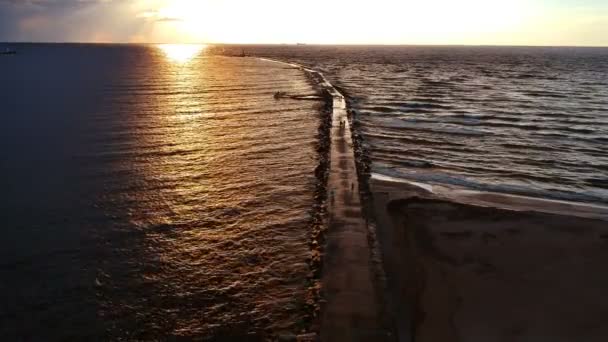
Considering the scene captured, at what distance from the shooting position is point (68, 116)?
1210 inches

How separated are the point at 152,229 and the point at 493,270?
9800 mm

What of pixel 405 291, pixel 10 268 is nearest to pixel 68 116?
pixel 10 268

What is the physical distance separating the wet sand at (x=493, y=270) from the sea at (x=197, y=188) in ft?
8.18

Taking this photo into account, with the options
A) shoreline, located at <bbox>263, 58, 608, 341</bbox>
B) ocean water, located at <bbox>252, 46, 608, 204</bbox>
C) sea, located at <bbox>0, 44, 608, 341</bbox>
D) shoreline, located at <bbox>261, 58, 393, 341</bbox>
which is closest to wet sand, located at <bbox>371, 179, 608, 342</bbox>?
shoreline, located at <bbox>263, 58, 608, 341</bbox>

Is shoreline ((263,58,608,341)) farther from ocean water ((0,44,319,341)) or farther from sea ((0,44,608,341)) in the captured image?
ocean water ((0,44,319,341))

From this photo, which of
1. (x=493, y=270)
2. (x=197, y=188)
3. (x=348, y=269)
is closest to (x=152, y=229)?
(x=197, y=188)

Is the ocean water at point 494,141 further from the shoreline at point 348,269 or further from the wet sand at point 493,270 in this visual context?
the shoreline at point 348,269

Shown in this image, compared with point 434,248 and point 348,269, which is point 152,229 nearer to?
point 348,269

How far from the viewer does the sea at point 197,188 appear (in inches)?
371

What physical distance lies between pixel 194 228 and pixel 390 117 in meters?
24.5

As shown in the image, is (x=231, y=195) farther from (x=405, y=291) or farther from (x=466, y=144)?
(x=466, y=144)

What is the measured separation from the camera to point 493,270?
35.2 feet

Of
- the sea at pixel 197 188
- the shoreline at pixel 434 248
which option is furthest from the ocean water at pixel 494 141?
the shoreline at pixel 434 248

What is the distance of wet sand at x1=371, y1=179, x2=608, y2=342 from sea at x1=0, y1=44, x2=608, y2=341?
8.18 ft
